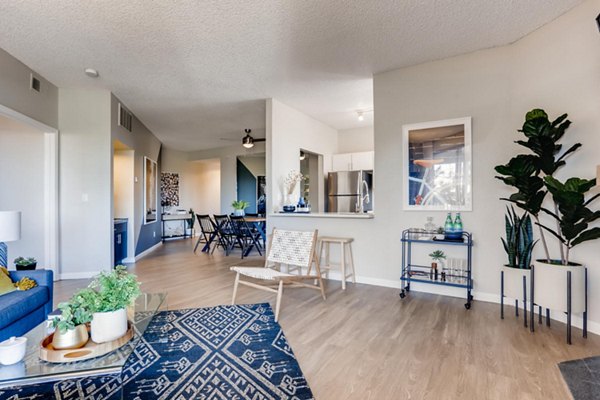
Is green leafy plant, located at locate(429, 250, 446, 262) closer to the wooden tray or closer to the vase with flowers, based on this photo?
the vase with flowers

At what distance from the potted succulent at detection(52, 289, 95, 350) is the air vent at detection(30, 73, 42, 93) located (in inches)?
144

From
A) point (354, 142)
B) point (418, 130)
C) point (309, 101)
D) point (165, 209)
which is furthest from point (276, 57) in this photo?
point (165, 209)

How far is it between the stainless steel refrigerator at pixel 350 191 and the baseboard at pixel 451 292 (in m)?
2.19

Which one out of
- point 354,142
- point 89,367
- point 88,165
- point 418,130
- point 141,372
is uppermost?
point 354,142

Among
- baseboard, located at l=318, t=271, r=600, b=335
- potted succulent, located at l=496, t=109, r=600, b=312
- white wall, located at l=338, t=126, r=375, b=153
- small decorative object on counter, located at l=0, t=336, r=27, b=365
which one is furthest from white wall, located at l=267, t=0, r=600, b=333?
small decorative object on counter, located at l=0, t=336, r=27, b=365

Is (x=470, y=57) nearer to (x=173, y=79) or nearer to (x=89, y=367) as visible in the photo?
(x=173, y=79)

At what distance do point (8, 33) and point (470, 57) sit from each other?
4.84 metres

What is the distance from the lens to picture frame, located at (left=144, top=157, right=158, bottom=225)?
22.2ft

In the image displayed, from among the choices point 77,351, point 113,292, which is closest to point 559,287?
point 113,292

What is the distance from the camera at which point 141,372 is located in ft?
6.31

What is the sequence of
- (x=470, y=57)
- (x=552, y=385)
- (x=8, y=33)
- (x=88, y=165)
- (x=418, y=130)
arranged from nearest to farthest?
(x=552, y=385) → (x=8, y=33) → (x=470, y=57) → (x=418, y=130) → (x=88, y=165)

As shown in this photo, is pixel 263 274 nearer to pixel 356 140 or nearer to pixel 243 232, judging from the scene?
pixel 243 232

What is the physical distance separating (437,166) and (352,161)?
288 cm

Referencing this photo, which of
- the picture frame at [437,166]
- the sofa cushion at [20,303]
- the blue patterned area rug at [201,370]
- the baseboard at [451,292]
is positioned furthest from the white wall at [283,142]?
the sofa cushion at [20,303]
